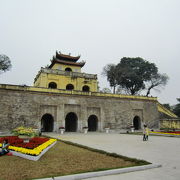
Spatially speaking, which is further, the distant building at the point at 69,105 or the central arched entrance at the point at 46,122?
the central arched entrance at the point at 46,122

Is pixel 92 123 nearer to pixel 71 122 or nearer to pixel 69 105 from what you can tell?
pixel 71 122

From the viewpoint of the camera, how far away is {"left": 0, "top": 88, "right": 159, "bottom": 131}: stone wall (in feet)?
64.0

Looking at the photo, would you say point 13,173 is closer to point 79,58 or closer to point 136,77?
point 79,58

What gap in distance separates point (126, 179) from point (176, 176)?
1.34 m

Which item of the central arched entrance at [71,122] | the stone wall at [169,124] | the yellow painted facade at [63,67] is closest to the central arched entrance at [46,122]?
the central arched entrance at [71,122]

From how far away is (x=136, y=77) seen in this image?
34719 mm

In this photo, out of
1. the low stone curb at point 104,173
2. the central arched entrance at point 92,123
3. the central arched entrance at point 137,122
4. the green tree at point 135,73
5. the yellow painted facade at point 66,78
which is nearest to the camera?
the low stone curb at point 104,173

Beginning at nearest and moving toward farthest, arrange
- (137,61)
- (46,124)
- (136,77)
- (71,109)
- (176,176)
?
1. (176,176)
2. (71,109)
3. (46,124)
4. (136,77)
5. (137,61)

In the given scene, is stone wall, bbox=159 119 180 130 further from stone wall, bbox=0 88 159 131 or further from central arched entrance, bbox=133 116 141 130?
central arched entrance, bbox=133 116 141 130

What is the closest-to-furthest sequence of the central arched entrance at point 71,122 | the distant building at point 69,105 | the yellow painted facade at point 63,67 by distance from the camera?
the distant building at point 69,105
the central arched entrance at point 71,122
the yellow painted facade at point 63,67

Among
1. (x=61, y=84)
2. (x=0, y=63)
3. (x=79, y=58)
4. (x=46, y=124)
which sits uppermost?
(x=79, y=58)

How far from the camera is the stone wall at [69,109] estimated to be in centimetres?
1952

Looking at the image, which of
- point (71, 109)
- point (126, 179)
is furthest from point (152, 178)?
point (71, 109)

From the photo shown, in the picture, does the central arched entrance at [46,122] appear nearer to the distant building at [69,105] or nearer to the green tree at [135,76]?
the distant building at [69,105]
